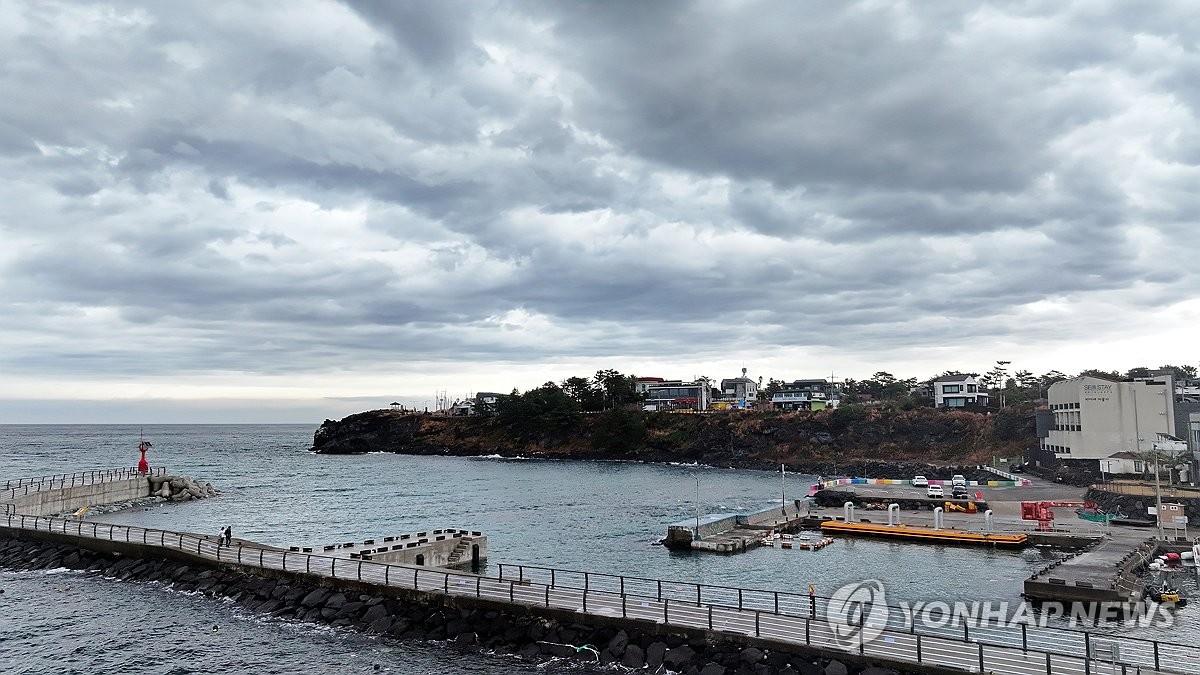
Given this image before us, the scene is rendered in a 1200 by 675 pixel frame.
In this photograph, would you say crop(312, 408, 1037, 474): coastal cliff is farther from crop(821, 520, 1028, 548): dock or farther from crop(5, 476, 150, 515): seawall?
crop(5, 476, 150, 515): seawall

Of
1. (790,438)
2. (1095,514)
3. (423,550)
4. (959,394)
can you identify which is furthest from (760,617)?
(959,394)

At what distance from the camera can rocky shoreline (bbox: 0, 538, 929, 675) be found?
1026 inches

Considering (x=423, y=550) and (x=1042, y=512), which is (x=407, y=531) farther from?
(x=1042, y=512)

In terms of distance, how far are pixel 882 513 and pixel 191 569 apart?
2321 inches

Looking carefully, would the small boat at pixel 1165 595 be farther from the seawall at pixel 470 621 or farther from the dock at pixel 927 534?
the seawall at pixel 470 621

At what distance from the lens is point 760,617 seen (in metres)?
29.2

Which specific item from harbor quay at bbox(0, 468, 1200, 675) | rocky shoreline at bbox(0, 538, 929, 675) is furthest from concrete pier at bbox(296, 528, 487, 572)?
rocky shoreline at bbox(0, 538, 929, 675)

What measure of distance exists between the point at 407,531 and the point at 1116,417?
8619 centimetres

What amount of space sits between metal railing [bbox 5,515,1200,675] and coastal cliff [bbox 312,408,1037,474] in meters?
102

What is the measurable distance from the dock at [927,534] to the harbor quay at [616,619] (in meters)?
22.3

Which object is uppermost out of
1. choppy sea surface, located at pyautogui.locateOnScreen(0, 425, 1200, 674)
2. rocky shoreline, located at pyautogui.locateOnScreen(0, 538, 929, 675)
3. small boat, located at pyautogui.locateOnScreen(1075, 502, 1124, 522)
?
rocky shoreline, located at pyautogui.locateOnScreen(0, 538, 929, 675)

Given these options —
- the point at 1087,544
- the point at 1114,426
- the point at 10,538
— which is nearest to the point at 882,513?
the point at 1087,544

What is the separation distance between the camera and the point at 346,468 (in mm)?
156750

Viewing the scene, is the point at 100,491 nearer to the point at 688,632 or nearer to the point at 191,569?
the point at 191,569
